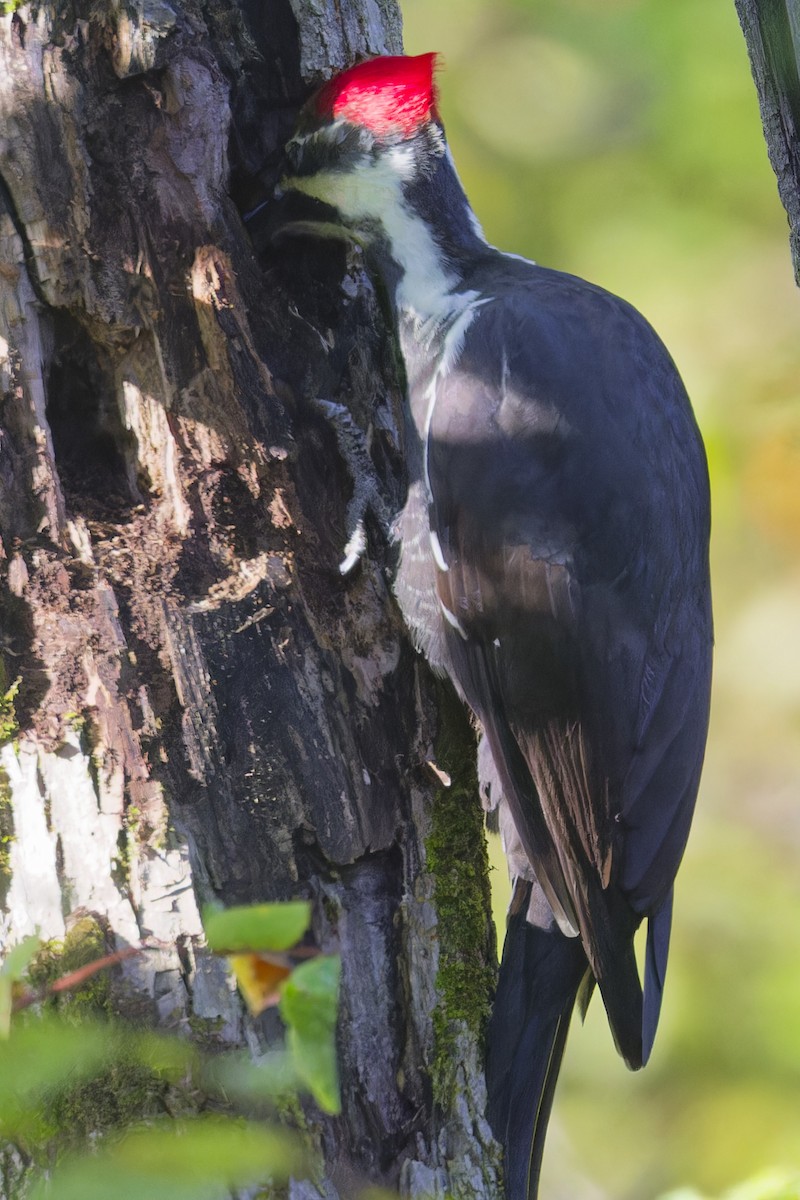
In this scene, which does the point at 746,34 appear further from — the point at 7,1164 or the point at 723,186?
the point at 723,186

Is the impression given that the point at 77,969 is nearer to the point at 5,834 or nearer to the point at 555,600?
the point at 5,834

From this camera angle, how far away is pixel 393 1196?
1.55 meters

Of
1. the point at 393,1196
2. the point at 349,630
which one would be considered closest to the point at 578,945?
the point at 393,1196

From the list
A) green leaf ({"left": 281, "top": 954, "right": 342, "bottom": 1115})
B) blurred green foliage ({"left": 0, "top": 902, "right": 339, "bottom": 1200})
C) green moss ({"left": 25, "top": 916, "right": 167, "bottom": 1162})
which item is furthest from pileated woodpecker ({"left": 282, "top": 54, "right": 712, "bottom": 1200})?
green leaf ({"left": 281, "top": 954, "right": 342, "bottom": 1115})

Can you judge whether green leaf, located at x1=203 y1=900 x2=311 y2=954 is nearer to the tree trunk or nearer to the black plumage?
the tree trunk

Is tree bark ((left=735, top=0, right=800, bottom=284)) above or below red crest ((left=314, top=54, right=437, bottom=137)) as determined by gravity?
below

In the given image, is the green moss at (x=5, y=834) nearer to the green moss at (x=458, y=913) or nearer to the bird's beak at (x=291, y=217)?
the green moss at (x=458, y=913)

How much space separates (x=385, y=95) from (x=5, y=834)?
4.51ft

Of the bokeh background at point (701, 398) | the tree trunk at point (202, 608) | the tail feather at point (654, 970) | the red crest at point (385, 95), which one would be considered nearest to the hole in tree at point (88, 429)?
the tree trunk at point (202, 608)

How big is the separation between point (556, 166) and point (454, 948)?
2.81 meters

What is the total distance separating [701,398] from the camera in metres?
3.47

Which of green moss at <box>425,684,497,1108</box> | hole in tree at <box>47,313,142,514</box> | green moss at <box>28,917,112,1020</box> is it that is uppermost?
hole in tree at <box>47,313,142,514</box>

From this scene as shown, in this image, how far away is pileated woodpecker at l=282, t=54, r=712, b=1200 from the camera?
180 centimetres

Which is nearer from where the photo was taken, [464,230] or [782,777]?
[464,230]
